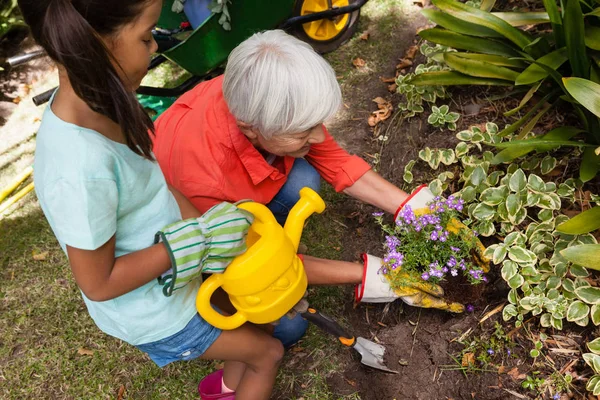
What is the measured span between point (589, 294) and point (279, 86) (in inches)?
52.0

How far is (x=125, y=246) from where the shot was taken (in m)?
1.56

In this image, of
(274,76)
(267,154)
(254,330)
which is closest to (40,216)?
(267,154)

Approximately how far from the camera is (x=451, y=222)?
2283 millimetres

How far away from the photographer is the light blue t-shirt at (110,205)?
132 centimetres

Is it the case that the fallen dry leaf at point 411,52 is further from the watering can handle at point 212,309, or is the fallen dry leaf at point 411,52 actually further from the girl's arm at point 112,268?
the girl's arm at point 112,268

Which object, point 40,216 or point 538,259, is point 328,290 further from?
point 40,216

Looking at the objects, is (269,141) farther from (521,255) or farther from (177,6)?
(177,6)

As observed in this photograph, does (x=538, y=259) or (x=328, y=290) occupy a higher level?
(x=538, y=259)

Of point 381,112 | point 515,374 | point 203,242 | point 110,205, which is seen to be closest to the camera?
point 110,205

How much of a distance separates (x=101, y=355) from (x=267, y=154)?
1388 mm

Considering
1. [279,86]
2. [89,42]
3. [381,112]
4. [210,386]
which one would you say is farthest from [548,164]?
[89,42]

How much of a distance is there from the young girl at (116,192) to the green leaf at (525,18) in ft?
5.76

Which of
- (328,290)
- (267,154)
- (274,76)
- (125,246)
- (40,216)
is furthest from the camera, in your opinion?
(40,216)

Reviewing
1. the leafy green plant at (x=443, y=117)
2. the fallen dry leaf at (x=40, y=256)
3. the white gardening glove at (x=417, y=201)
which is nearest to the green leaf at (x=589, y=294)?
the white gardening glove at (x=417, y=201)
